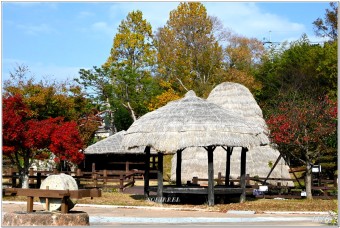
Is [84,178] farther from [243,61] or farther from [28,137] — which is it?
[243,61]

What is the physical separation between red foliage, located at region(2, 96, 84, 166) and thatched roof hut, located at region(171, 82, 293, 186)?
240 inches

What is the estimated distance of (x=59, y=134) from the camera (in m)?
25.7

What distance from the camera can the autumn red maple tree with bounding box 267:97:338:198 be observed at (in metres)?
24.0

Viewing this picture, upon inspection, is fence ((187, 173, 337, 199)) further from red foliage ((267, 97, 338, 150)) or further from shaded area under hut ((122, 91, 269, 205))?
shaded area under hut ((122, 91, 269, 205))

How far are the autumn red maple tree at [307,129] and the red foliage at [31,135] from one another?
24.6 feet

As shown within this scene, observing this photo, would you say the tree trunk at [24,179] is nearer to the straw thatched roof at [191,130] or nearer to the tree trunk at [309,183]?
the straw thatched roof at [191,130]

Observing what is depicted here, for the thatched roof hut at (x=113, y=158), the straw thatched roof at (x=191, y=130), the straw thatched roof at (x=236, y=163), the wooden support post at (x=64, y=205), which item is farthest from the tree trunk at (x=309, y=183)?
the thatched roof hut at (x=113, y=158)

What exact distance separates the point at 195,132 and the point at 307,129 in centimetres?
498

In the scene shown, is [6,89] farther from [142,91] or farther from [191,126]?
[191,126]

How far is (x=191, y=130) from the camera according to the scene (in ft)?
70.7

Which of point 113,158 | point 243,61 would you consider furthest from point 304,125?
point 243,61

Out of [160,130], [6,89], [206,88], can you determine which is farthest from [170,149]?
Result: [206,88]

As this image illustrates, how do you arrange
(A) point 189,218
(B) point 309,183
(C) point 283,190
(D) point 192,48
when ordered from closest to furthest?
(A) point 189,218
(B) point 309,183
(C) point 283,190
(D) point 192,48

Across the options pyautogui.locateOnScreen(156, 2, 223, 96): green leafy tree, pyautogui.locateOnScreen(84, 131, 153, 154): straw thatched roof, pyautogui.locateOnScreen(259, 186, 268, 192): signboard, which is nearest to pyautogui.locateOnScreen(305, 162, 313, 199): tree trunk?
pyautogui.locateOnScreen(259, 186, 268, 192): signboard
